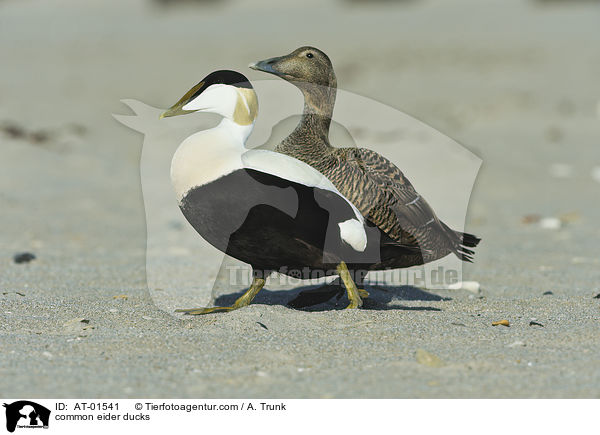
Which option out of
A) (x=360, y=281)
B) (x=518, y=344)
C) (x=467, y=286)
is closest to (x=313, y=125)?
(x=360, y=281)

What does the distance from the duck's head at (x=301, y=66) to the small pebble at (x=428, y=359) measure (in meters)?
1.49

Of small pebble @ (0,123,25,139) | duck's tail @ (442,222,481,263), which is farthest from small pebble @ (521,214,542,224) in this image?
small pebble @ (0,123,25,139)

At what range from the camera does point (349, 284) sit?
381 cm

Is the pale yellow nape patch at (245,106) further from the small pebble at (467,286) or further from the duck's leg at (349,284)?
the small pebble at (467,286)

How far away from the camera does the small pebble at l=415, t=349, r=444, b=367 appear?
3102mm

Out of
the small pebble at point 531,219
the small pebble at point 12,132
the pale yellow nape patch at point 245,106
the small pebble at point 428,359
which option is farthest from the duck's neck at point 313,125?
the small pebble at point 12,132

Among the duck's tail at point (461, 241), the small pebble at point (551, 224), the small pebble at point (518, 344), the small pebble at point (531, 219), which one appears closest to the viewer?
the small pebble at point (518, 344)

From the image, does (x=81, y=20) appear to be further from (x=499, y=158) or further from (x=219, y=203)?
(x=219, y=203)

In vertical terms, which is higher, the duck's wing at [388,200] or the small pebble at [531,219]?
the small pebble at [531,219]

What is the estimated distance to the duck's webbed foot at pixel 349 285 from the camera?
377 cm

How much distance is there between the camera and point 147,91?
15.6 metres

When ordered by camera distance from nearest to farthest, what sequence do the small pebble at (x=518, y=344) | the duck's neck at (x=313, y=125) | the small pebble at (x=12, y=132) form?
the small pebble at (x=518, y=344)
the duck's neck at (x=313, y=125)
the small pebble at (x=12, y=132)

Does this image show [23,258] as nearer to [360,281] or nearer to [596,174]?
[360,281]

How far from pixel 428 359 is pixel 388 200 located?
3.26 ft
